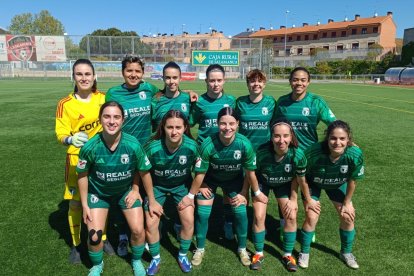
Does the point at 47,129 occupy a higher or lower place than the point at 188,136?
lower

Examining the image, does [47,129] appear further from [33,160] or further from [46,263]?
[46,263]

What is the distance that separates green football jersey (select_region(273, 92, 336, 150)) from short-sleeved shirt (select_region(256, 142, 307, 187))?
1.94ft

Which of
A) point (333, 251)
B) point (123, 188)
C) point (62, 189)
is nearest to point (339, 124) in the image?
point (333, 251)

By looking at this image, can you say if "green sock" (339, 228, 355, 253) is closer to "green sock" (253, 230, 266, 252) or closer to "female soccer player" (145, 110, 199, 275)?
"green sock" (253, 230, 266, 252)

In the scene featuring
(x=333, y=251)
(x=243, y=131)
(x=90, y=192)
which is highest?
(x=243, y=131)

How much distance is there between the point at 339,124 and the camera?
11.0ft

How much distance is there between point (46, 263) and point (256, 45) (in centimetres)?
3788

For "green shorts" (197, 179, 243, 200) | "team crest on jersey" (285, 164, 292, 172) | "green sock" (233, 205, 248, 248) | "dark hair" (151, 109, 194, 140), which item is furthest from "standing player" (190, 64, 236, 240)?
"team crest on jersey" (285, 164, 292, 172)

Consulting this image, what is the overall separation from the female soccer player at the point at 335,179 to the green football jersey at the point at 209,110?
1.16 m

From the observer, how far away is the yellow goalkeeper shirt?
3.45 metres

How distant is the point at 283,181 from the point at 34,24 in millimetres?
69686

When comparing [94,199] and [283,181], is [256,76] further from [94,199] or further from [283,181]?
[94,199]

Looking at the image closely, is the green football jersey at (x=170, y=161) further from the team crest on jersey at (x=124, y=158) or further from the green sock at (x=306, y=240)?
the green sock at (x=306, y=240)

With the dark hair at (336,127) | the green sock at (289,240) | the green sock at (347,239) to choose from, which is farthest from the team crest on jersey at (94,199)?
the green sock at (347,239)
